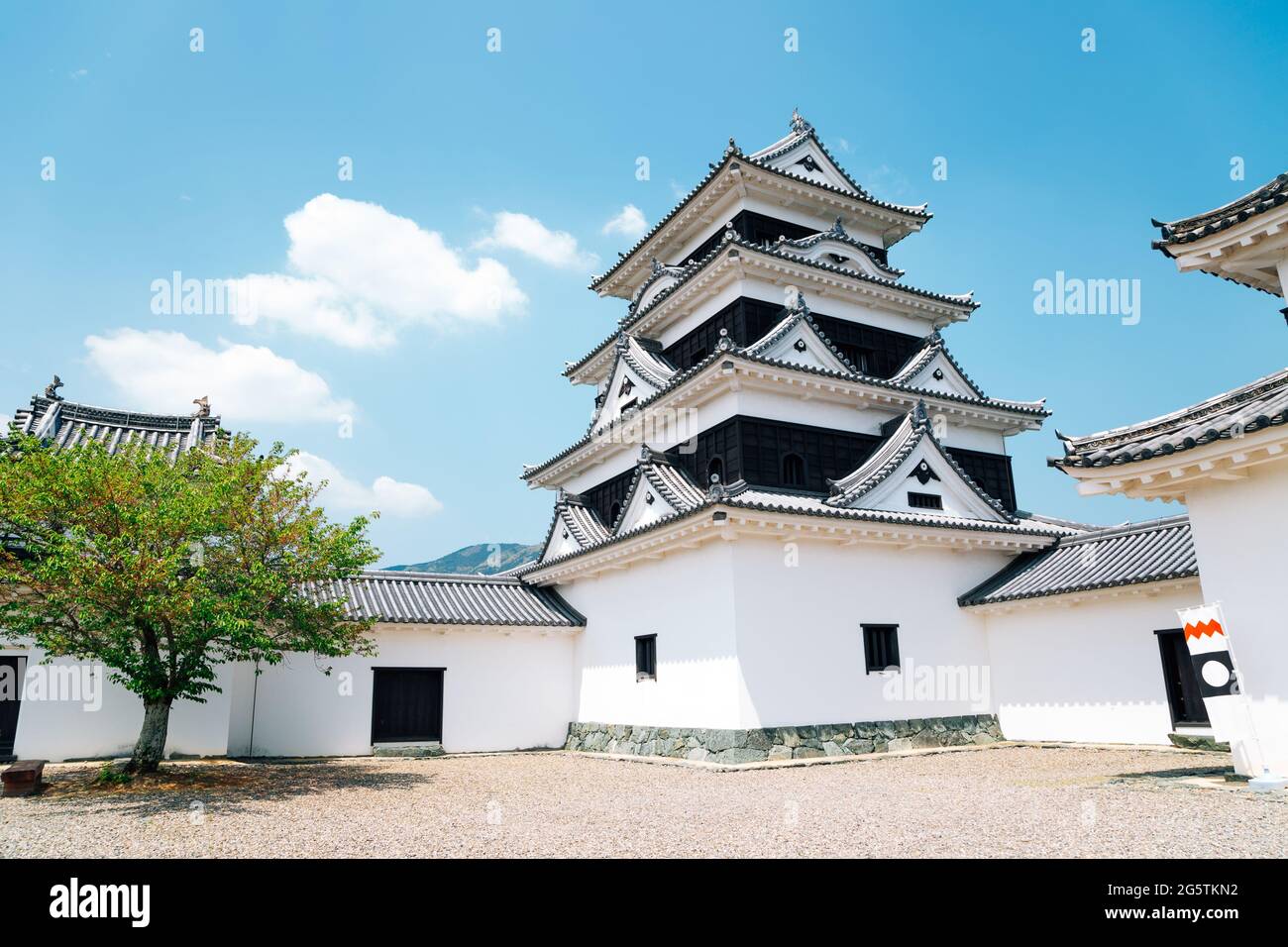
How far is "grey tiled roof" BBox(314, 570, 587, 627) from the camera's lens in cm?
1828

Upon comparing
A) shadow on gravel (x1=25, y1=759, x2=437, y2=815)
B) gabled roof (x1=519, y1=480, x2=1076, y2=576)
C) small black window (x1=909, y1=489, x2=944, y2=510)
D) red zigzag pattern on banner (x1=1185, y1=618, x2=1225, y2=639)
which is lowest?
shadow on gravel (x1=25, y1=759, x2=437, y2=815)

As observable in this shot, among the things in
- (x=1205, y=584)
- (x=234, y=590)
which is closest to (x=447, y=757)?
(x=234, y=590)

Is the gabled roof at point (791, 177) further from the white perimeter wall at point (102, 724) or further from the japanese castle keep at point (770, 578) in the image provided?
the white perimeter wall at point (102, 724)

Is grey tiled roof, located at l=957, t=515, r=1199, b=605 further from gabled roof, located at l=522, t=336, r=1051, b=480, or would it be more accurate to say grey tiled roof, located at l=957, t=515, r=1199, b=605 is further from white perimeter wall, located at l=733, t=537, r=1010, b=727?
gabled roof, located at l=522, t=336, r=1051, b=480

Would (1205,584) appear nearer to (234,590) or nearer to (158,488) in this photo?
(234,590)

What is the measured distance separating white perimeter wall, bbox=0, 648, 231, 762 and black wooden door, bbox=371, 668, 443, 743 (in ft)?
10.4

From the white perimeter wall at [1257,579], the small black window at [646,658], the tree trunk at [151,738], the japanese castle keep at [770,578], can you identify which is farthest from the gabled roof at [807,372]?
the tree trunk at [151,738]

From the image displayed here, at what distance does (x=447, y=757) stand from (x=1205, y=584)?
1471 cm

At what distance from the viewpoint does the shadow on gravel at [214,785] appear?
10055mm

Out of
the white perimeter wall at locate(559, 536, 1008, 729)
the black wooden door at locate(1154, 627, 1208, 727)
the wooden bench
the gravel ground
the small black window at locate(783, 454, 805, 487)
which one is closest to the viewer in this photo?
the gravel ground

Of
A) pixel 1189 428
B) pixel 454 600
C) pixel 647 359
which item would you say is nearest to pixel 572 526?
pixel 454 600

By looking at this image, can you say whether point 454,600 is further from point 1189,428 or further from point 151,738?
point 1189,428

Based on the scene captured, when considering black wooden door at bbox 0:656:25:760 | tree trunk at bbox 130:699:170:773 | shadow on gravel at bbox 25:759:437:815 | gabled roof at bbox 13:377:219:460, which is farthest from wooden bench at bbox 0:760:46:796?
gabled roof at bbox 13:377:219:460

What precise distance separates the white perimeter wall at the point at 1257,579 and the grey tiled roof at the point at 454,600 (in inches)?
547
